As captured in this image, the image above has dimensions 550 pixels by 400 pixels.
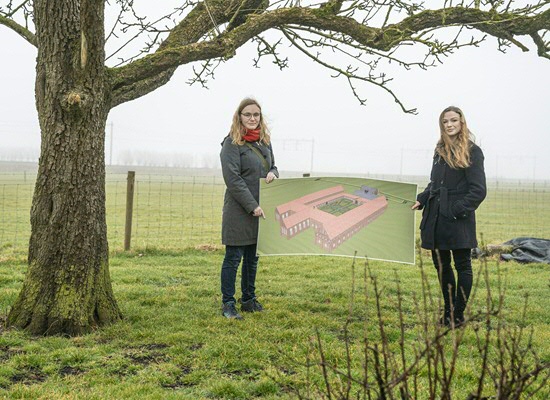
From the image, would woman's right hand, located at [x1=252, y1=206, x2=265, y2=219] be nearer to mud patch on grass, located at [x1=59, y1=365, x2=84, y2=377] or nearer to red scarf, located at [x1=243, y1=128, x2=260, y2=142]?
red scarf, located at [x1=243, y1=128, x2=260, y2=142]

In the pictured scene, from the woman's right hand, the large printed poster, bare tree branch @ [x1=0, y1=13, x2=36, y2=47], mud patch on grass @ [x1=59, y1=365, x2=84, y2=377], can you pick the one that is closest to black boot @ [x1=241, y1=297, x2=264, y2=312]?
the large printed poster

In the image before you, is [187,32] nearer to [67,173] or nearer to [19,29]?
[19,29]

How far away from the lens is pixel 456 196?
18.0 feet

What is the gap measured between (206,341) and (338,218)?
6.26 ft

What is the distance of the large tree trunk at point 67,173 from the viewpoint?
508 cm

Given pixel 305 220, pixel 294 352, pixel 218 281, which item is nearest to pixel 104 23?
pixel 305 220

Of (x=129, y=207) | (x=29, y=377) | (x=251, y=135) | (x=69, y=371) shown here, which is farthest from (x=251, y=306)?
(x=129, y=207)

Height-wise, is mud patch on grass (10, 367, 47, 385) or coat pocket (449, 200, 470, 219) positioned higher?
coat pocket (449, 200, 470, 219)

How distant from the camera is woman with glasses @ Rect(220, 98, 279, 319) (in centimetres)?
582

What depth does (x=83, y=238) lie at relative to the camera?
17.3 feet

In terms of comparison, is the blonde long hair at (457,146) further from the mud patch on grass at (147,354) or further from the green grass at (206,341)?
the mud patch on grass at (147,354)

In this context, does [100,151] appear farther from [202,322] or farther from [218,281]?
[218,281]

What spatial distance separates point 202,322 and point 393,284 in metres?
3.27

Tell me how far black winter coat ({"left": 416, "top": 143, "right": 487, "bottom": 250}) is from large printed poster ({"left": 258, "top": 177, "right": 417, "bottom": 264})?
403 mm
